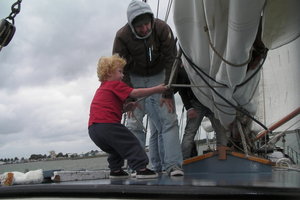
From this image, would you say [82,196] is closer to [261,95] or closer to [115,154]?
[115,154]

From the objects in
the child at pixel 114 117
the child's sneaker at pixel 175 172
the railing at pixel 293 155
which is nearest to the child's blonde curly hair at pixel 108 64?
the child at pixel 114 117

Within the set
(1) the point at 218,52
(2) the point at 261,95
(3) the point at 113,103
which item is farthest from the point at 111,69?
(2) the point at 261,95

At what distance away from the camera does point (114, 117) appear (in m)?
2.68

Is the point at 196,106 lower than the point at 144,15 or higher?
lower

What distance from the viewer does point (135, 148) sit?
Answer: 2.60 metres

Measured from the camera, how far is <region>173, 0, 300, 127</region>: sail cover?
6.97ft

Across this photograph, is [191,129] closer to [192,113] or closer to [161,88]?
[192,113]

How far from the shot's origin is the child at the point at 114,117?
259 cm

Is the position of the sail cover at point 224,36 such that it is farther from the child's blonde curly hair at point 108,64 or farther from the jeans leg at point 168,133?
the child's blonde curly hair at point 108,64

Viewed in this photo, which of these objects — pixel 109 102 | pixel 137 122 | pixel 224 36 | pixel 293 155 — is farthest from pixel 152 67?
pixel 293 155

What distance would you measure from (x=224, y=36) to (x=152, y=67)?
100cm

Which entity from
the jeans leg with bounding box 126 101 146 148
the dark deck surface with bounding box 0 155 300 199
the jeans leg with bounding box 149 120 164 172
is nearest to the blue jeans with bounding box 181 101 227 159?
the jeans leg with bounding box 149 120 164 172

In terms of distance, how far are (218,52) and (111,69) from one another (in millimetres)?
736

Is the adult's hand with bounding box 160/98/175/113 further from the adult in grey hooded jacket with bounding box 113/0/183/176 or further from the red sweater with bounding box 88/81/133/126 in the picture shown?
the red sweater with bounding box 88/81/133/126
